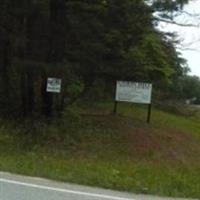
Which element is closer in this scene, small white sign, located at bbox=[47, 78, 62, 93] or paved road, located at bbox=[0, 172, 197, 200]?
paved road, located at bbox=[0, 172, 197, 200]

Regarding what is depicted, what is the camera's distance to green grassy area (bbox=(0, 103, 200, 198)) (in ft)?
39.0

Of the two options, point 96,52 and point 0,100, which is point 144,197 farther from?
point 0,100

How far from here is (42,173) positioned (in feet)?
40.3

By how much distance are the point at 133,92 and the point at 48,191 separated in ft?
53.9

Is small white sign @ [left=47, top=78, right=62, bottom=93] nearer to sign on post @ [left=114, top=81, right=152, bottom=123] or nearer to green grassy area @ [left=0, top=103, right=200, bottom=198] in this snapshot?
green grassy area @ [left=0, top=103, right=200, bottom=198]

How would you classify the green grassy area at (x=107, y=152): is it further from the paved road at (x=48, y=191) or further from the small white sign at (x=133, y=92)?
the small white sign at (x=133, y=92)

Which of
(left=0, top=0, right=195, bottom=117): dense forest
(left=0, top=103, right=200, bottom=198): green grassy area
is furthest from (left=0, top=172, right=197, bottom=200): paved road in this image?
(left=0, top=0, right=195, bottom=117): dense forest

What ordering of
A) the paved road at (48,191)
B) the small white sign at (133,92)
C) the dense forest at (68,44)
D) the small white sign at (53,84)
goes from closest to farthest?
the paved road at (48,191)
the dense forest at (68,44)
the small white sign at (53,84)
the small white sign at (133,92)

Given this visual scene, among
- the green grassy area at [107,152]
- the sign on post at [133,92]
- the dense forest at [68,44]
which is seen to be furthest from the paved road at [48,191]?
the sign on post at [133,92]

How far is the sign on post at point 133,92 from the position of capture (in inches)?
1029

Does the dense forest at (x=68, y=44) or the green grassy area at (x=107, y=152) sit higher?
the dense forest at (x=68, y=44)

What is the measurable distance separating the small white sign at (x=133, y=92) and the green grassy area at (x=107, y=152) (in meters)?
1.03

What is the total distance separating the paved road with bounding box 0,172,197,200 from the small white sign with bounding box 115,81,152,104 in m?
14.8

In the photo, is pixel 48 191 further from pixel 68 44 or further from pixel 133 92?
pixel 133 92
